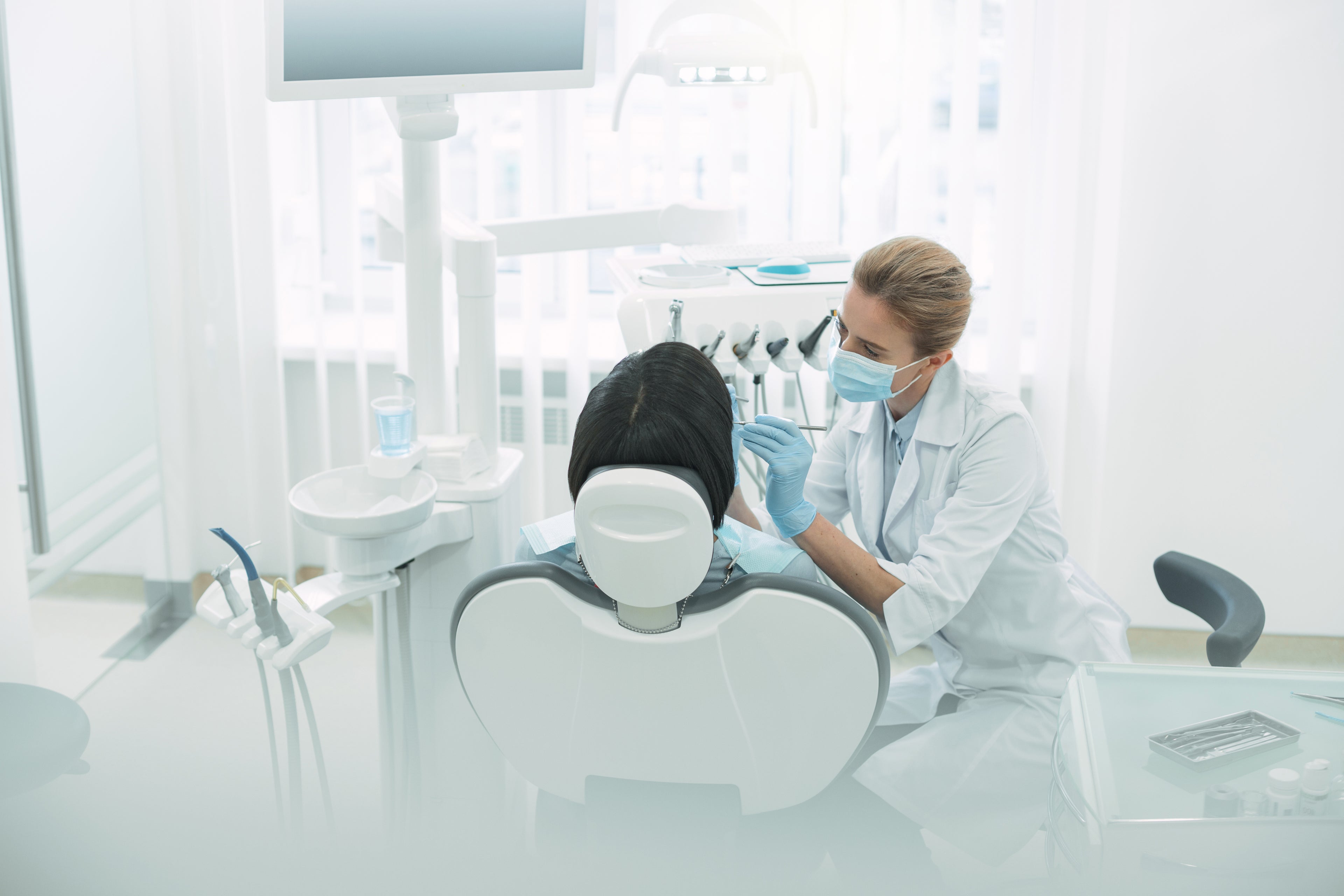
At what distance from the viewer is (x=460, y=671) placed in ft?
3.33

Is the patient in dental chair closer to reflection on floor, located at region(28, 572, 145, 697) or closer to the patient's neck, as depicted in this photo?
the patient's neck

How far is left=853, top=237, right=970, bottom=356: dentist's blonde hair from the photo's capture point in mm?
1318

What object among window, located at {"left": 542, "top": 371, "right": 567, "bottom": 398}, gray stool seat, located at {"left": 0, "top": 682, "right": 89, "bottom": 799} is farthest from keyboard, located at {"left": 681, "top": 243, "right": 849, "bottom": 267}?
gray stool seat, located at {"left": 0, "top": 682, "right": 89, "bottom": 799}

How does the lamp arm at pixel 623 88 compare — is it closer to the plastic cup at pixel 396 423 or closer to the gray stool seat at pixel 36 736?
the plastic cup at pixel 396 423

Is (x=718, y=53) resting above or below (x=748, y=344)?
above

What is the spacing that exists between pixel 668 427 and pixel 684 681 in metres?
0.23

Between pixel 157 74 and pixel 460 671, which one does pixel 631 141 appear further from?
pixel 460 671

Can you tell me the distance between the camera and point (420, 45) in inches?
51.4

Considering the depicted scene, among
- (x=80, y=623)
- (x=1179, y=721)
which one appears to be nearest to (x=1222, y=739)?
(x=1179, y=721)

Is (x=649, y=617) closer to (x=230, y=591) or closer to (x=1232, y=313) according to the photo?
(x=230, y=591)

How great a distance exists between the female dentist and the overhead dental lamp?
386mm

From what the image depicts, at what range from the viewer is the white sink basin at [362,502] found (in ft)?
4.46

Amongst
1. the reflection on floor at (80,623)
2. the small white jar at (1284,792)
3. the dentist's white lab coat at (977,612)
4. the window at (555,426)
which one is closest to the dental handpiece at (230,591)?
the dentist's white lab coat at (977,612)

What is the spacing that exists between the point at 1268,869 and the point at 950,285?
77 centimetres
